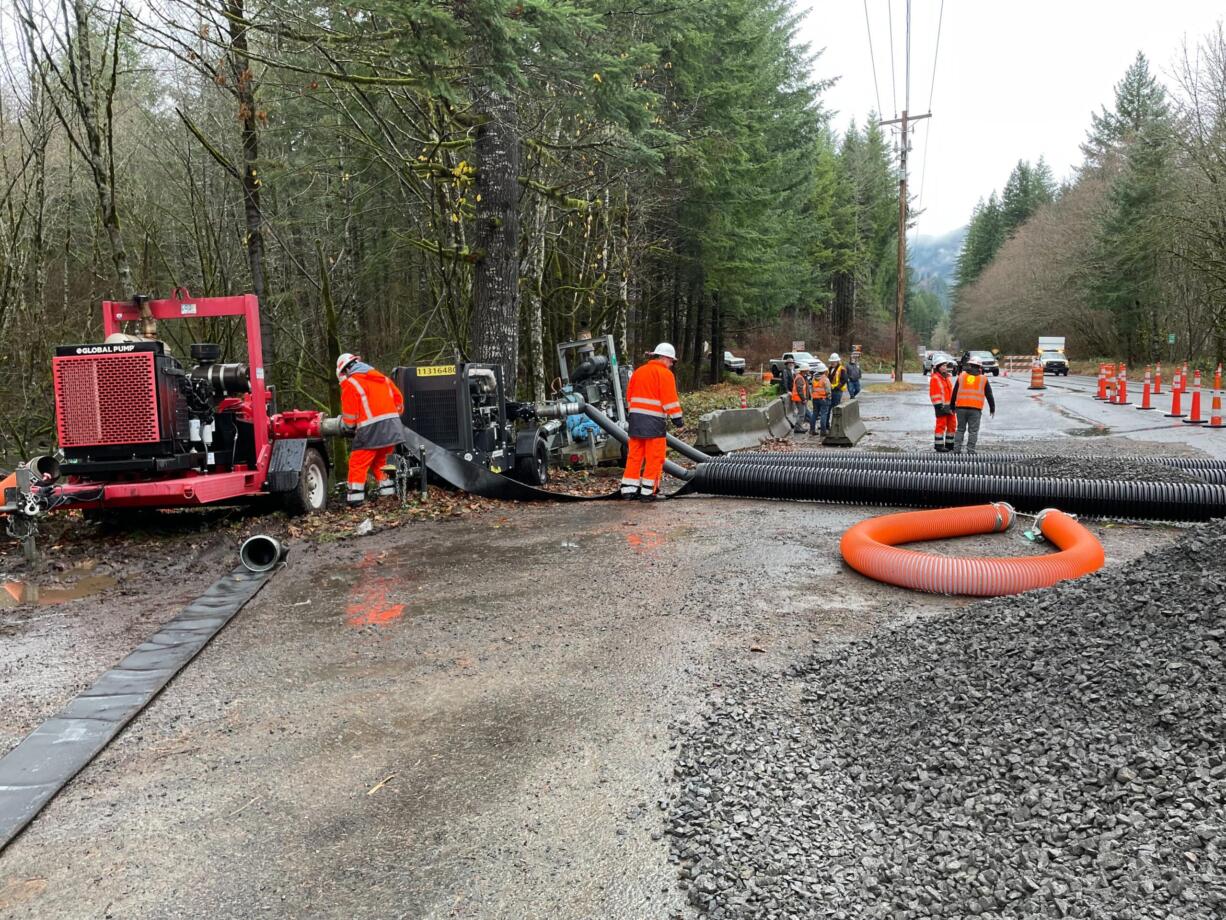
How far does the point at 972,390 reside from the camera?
1343 centimetres

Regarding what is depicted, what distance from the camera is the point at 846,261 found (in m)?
56.4

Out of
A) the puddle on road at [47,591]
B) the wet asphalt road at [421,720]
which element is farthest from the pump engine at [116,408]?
the wet asphalt road at [421,720]

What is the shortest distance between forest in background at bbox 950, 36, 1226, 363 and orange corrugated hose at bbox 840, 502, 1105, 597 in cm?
3537

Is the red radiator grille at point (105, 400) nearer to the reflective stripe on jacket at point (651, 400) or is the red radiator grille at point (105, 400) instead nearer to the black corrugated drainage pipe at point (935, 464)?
the reflective stripe on jacket at point (651, 400)

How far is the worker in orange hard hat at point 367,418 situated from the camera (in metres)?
9.39

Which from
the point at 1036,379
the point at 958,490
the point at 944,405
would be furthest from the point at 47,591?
the point at 1036,379

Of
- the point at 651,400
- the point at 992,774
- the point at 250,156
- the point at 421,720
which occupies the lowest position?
the point at 421,720

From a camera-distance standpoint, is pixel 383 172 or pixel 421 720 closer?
pixel 421 720

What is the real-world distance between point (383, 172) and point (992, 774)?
1874 cm

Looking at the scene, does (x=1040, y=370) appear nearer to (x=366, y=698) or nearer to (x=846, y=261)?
(x=846, y=261)

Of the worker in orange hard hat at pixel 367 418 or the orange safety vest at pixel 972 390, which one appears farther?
the orange safety vest at pixel 972 390

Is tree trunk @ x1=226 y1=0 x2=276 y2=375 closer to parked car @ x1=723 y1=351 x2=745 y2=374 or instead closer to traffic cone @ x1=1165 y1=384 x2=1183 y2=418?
traffic cone @ x1=1165 y1=384 x2=1183 y2=418

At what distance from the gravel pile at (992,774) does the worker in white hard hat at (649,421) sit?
6.25 m

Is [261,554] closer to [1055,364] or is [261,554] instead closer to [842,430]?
[842,430]
